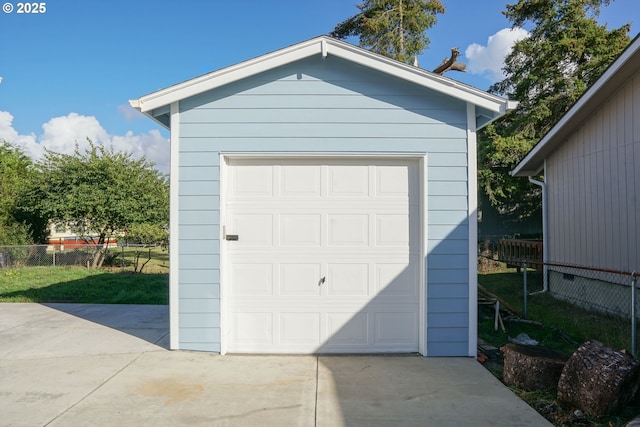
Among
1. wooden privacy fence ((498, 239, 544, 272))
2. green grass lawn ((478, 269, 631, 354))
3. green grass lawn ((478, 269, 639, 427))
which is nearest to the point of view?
green grass lawn ((478, 269, 639, 427))

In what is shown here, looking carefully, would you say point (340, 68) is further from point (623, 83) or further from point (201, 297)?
point (623, 83)

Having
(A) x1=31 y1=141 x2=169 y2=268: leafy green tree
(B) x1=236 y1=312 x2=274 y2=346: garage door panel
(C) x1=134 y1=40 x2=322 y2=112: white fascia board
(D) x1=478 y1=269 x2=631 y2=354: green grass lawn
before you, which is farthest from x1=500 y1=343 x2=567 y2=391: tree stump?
(A) x1=31 y1=141 x2=169 y2=268: leafy green tree

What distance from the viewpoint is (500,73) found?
17.7 meters

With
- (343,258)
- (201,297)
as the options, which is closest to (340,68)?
(343,258)

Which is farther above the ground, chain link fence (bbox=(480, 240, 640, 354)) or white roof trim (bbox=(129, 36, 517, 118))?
white roof trim (bbox=(129, 36, 517, 118))

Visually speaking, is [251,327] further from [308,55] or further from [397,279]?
[308,55]

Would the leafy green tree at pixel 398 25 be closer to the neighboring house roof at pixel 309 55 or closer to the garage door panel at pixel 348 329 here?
the neighboring house roof at pixel 309 55

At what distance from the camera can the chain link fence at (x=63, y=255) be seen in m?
12.6

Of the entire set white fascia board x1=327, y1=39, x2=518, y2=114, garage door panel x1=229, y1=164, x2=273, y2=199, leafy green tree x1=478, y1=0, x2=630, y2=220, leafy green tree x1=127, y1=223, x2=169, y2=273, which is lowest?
leafy green tree x1=127, y1=223, x2=169, y2=273

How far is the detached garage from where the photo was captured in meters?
5.11

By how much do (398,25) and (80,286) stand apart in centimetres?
1575

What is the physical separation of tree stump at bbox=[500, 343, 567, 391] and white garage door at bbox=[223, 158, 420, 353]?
1.13 m

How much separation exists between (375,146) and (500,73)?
48.6 feet

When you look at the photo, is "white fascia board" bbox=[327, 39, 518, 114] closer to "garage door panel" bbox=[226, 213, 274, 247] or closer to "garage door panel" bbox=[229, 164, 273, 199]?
"garage door panel" bbox=[229, 164, 273, 199]
